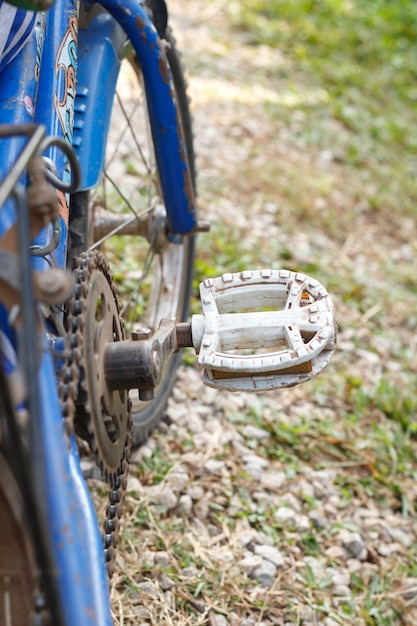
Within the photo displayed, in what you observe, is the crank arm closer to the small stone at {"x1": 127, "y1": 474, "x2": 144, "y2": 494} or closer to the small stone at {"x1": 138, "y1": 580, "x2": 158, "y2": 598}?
the small stone at {"x1": 138, "y1": 580, "x2": 158, "y2": 598}

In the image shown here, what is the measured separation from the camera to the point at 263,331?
4.50ft

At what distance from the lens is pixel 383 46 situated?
5.59 meters

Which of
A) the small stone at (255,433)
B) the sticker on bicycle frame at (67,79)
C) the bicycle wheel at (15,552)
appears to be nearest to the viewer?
the bicycle wheel at (15,552)

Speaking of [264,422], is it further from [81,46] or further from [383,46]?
[383,46]

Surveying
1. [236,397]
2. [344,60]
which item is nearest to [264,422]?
[236,397]

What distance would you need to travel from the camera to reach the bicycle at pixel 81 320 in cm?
90

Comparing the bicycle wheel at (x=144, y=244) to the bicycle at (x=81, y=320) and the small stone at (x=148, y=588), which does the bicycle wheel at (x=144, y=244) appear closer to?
the bicycle at (x=81, y=320)

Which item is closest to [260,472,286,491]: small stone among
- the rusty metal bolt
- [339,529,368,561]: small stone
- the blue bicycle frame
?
[339,529,368,561]: small stone

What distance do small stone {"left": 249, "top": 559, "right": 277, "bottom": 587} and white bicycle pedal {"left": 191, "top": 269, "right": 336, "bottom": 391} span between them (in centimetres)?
74

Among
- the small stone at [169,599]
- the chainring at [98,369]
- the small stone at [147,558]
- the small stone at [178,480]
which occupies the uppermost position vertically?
the chainring at [98,369]

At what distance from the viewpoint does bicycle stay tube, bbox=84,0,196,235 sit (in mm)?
1689

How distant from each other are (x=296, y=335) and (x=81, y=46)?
0.85 m

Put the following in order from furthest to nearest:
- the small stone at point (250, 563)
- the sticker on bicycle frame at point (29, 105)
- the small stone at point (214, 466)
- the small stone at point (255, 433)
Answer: the small stone at point (255, 433) < the small stone at point (214, 466) < the small stone at point (250, 563) < the sticker on bicycle frame at point (29, 105)

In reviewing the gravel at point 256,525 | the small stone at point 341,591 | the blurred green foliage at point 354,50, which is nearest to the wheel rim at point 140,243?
the gravel at point 256,525
